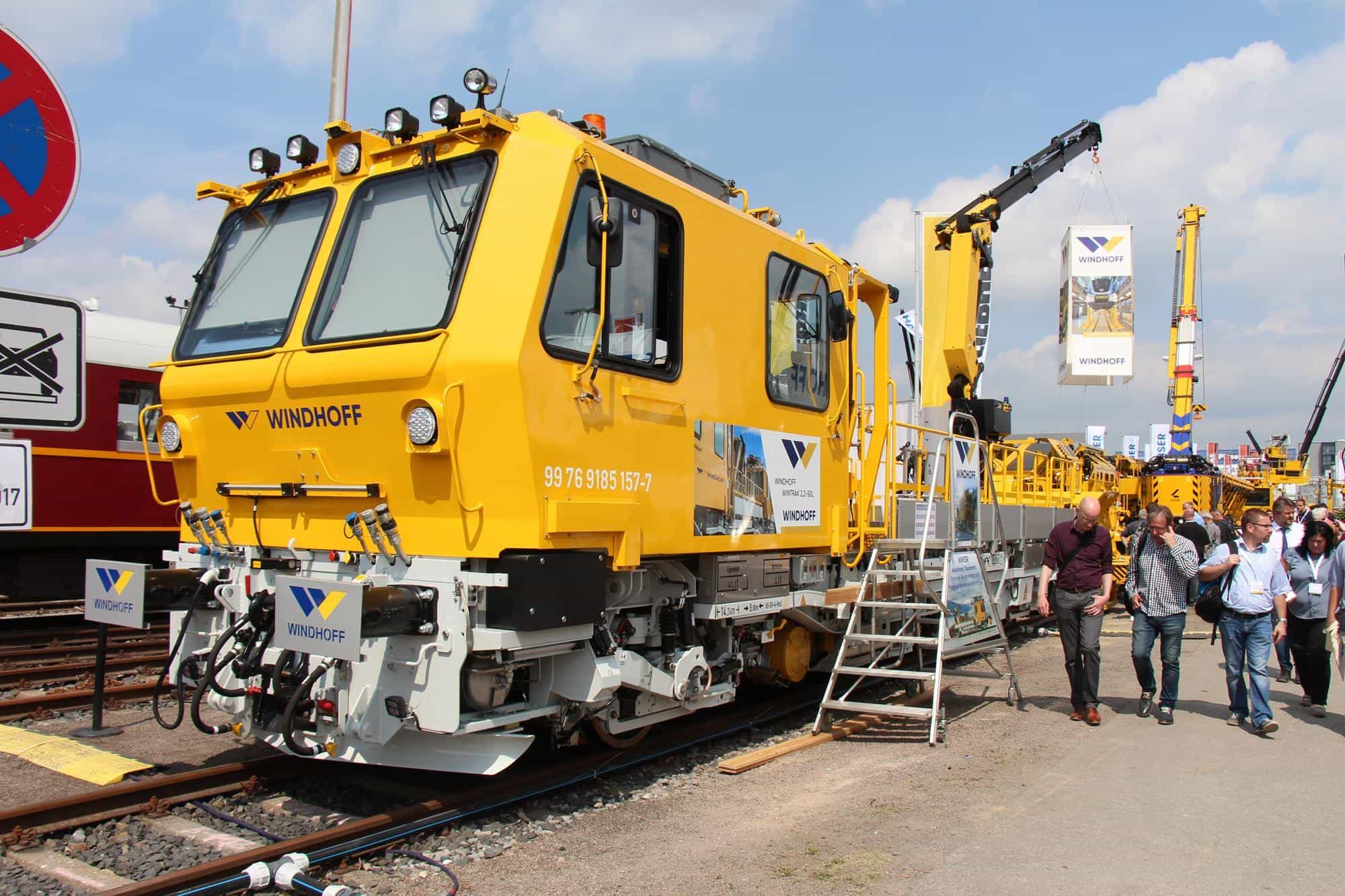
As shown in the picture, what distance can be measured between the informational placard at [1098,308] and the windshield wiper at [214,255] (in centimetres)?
1767

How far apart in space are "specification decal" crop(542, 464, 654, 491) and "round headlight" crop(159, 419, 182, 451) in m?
2.53

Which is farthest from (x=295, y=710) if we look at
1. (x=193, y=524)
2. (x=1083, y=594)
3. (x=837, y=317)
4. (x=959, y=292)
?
(x=959, y=292)

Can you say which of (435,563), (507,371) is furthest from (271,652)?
(507,371)

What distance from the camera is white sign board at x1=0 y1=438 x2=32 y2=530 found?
3227mm

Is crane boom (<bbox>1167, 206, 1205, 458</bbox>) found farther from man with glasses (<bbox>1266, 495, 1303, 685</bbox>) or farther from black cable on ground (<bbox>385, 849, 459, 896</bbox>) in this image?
black cable on ground (<bbox>385, 849, 459, 896</bbox>)

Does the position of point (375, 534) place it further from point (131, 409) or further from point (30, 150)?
point (131, 409)

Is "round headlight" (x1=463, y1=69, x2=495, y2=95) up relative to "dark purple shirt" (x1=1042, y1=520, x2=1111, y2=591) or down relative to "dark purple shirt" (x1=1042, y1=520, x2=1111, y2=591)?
up

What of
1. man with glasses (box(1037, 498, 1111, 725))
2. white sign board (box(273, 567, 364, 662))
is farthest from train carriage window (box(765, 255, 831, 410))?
white sign board (box(273, 567, 364, 662))

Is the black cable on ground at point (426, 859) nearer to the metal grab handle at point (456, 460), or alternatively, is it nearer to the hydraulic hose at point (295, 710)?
the hydraulic hose at point (295, 710)

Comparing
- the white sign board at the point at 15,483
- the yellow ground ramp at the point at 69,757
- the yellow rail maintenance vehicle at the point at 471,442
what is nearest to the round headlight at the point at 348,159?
the yellow rail maintenance vehicle at the point at 471,442

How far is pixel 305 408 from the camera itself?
5109 millimetres

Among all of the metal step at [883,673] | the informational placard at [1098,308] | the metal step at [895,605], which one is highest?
the informational placard at [1098,308]

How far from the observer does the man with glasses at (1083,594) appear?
24.8 ft

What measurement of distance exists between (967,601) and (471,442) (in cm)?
490
